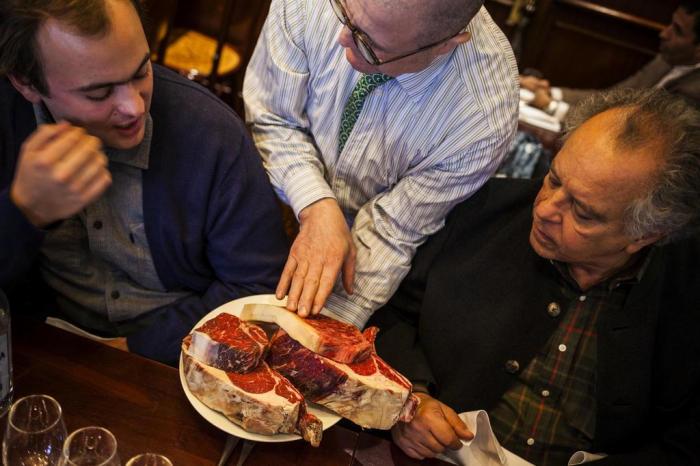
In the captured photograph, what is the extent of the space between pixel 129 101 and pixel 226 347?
1.99 feet

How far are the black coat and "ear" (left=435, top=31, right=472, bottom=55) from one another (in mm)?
493

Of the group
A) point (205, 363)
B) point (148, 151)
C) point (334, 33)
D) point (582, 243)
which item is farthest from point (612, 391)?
point (148, 151)

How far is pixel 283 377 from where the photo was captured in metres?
1.34

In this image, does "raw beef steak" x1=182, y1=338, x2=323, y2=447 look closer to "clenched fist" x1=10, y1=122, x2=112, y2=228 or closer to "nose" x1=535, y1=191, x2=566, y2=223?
"clenched fist" x1=10, y1=122, x2=112, y2=228

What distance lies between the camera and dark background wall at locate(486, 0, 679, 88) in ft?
17.0

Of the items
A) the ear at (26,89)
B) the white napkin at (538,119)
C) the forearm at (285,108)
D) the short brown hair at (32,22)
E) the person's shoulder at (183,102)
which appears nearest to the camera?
the short brown hair at (32,22)

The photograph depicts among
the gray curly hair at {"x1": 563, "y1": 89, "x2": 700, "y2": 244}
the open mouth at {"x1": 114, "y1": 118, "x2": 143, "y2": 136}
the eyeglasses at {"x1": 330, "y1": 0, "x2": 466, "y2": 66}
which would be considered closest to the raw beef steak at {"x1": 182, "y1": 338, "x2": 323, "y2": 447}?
the open mouth at {"x1": 114, "y1": 118, "x2": 143, "y2": 136}

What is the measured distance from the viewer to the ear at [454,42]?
61.1 inches

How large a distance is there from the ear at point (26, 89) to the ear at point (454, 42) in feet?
3.13

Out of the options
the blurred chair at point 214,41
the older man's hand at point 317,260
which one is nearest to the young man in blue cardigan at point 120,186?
the older man's hand at point 317,260

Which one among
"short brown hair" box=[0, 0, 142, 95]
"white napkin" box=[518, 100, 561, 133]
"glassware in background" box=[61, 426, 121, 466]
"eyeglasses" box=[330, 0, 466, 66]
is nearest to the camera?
"glassware in background" box=[61, 426, 121, 466]

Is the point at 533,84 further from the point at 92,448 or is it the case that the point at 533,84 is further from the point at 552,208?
the point at 92,448

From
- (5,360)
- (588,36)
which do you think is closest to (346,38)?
(5,360)

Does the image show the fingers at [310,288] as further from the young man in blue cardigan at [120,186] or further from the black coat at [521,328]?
the black coat at [521,328]
